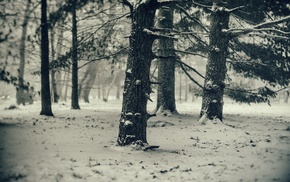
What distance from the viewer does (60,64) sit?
13.2 m

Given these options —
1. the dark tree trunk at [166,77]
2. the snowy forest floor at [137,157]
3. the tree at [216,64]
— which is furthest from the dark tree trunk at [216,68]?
the dark tree trunk at [166,77]

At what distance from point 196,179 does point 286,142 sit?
435 centimetres

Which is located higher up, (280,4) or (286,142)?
(280,4)

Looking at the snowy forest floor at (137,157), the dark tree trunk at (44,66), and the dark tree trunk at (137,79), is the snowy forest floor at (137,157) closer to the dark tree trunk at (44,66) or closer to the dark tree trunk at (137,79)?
the dark tree trunk at (137,79)

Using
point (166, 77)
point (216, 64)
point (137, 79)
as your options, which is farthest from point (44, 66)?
point (216, 64)

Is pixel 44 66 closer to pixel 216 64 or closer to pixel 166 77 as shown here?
pixel 166 77

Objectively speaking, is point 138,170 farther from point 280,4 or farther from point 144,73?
point 280,4

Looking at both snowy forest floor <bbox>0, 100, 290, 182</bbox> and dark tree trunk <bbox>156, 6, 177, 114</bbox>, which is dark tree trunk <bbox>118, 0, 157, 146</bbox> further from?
dark tree trunk <bbox>156, 6, 177, 114</bbox>

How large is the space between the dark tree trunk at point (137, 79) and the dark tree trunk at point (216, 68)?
519cm

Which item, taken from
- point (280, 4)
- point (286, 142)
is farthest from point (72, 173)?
point (280, 4)

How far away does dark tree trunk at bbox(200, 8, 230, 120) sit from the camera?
461 inches

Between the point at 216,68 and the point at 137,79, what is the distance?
5.65 m

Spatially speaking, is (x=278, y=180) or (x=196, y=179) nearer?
(x=278, y=180)

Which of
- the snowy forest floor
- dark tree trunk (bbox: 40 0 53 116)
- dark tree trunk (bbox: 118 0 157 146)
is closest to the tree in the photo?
the snowy forest floor
